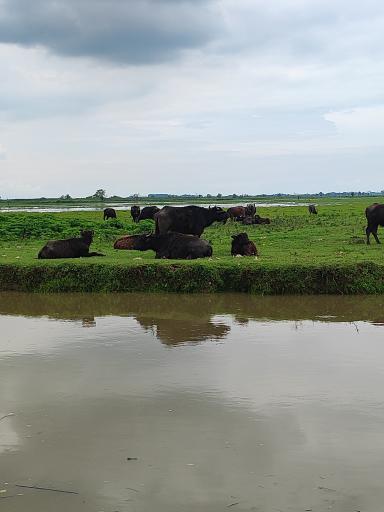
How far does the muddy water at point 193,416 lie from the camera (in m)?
3.69

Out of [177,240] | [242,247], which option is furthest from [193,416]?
[242,247]

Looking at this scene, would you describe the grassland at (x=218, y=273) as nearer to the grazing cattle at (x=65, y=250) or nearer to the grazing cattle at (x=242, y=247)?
the grazing cattle at (x=242, y=247)

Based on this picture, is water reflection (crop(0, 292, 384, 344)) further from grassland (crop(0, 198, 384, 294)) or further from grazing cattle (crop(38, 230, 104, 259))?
grazing cattle (crop(38, 230, 104, 259))

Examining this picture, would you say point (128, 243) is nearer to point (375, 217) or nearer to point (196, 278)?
point (196, 278)

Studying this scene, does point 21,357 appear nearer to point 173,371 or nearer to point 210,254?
point 173,371

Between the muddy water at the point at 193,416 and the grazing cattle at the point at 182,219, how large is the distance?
7.69 metres

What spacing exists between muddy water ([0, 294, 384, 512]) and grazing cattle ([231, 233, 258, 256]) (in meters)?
5.05

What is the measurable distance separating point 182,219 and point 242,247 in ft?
9.94

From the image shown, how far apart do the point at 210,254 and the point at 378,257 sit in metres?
3.78

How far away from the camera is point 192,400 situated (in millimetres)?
5328

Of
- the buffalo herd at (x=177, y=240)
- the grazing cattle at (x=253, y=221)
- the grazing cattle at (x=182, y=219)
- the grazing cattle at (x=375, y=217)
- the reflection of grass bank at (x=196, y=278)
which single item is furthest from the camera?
the grazing cattle at (x=253, y=221)

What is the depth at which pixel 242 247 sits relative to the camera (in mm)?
14055

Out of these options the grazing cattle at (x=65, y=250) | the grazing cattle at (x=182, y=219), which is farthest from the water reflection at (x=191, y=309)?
the grazing cattle at (x=182, y=219)

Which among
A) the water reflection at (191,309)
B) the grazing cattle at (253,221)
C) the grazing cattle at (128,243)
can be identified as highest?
the grazing cattle at (253,221)
